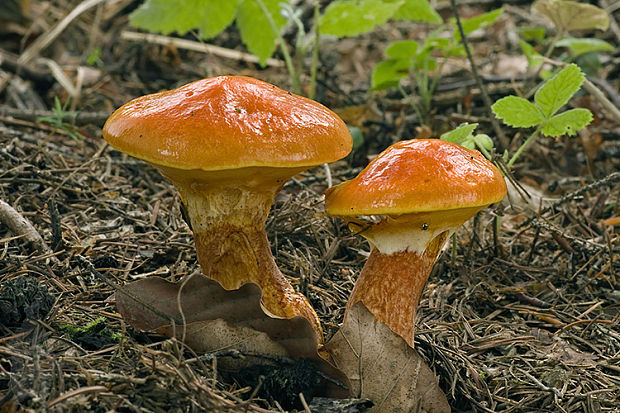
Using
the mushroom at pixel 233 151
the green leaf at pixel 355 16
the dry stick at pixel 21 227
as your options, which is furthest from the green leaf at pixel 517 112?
the dry stick at pixel 21 227

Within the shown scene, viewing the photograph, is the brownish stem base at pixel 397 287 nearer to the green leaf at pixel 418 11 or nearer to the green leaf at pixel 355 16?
the green leaf at pixel 355 16

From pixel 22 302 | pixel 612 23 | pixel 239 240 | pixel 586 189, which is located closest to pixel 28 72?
pixel 22 302

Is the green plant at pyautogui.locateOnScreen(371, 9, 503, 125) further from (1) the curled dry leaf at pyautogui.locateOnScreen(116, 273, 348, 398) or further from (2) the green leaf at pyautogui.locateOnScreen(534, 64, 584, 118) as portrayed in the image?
(1) the curled dry leaf at pyautogui.locateOnScreen(116, 273, 348, 398)

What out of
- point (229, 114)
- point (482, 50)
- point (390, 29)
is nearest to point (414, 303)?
point (229, 114)

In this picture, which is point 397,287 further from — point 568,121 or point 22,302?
point 22,302

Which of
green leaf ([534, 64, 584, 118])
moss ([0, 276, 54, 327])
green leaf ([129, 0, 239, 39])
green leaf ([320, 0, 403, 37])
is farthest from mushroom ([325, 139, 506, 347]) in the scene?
green leaf ([129, 0, 239, 39])

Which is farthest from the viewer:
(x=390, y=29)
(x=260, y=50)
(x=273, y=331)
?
(x=390, y=29)

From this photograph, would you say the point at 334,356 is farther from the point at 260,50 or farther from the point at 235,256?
the point at 260,50

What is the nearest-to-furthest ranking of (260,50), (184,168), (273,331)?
(184,168)
(273,331)
(260,50)
